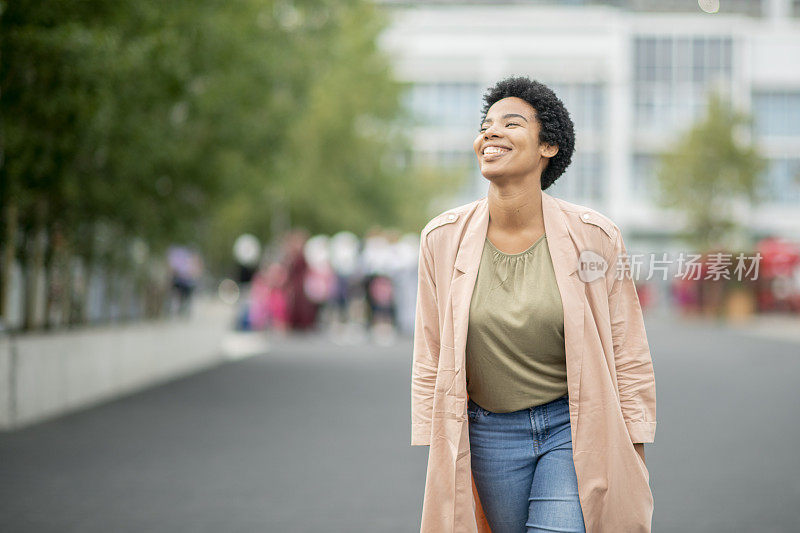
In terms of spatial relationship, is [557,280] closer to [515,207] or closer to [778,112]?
[515,207]

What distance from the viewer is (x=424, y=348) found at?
11.4ft

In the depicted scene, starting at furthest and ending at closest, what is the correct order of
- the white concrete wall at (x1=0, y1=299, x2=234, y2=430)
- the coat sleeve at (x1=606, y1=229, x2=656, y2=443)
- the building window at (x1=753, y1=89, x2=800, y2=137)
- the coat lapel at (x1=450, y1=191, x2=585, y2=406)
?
1. the building window at (x1=753, y1=89, x2=800, y2=137)
2. the white concrete wall at (x1=0, y1=299, x2=234, y2=430)
3. the coat sleeve at (x1=606, y1=229, x2=656, y2=443)
4. the coat lapel at (x1=450, y1=191, x2=585, y2=406)

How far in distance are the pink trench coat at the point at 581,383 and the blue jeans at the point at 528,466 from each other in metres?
0.04

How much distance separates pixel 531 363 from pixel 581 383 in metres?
0.14

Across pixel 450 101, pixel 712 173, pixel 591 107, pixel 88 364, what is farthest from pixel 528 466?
pixel 450 101

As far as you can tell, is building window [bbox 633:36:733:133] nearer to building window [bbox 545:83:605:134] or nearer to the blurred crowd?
building window [bbox 545:83:605:134]

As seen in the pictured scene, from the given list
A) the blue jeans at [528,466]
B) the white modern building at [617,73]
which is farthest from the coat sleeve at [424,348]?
the white modern building at [617,73]

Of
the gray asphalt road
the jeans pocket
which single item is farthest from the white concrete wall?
the jeans pocket

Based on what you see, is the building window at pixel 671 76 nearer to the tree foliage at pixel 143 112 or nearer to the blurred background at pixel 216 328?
the blurred background at pixel 216 328

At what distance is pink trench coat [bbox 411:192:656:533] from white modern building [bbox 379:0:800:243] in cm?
6753

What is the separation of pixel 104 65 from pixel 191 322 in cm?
795

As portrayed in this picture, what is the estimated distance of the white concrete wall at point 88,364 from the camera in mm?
10508

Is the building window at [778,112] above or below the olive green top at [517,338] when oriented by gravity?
→ above

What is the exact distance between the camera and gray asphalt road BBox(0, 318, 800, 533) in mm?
6750
